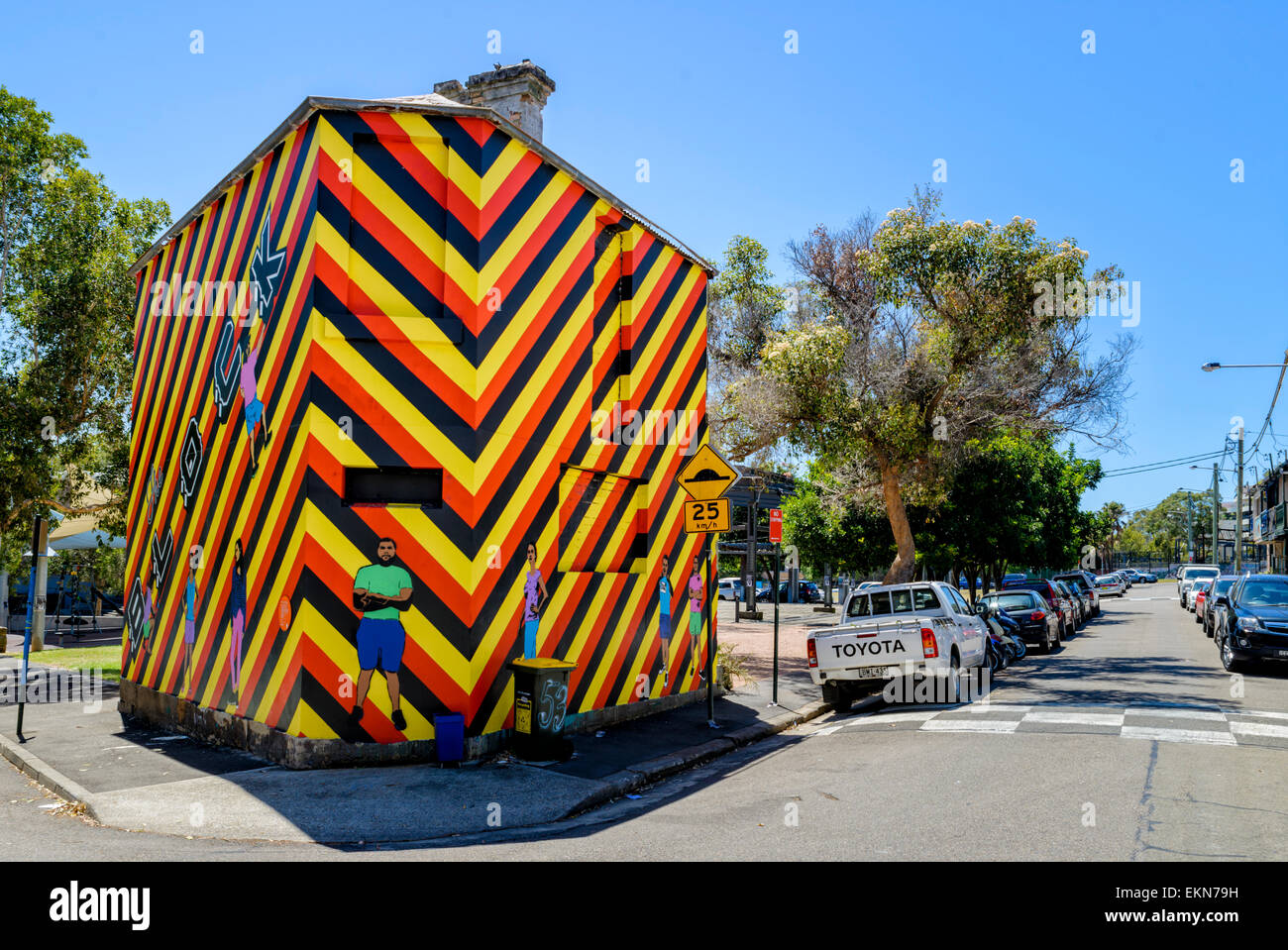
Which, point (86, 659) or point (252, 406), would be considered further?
point (86, 659)

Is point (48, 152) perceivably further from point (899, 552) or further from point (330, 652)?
point (899, 552)

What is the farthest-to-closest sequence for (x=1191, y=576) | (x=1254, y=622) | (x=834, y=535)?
(x=1191, y=576)
(x=834, y=535)
(x=1254, y=622)

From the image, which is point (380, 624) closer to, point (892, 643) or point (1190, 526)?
point (892, 643)

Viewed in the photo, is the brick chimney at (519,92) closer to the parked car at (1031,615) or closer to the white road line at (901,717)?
the white road line at (901,717)

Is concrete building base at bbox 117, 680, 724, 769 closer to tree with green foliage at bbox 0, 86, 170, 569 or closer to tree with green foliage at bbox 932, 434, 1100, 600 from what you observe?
tree with green foliage at bbox 0, 86, 170, 569

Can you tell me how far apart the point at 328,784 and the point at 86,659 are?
14620mm

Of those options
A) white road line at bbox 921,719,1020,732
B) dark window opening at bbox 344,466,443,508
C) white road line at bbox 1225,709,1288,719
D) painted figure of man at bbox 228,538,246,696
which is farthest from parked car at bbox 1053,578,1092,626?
painted figure of man at bbox 228,538,246,696

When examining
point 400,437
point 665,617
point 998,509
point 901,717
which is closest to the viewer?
point 400,437

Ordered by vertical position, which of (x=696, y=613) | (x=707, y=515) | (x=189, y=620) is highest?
(x=707, y=515)

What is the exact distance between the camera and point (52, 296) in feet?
64.1

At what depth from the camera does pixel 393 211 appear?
9.59 m

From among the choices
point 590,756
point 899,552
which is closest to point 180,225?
point 590,756

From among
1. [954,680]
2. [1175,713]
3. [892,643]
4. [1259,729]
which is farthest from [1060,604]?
[1259,729]

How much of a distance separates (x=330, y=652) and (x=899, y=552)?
48.1 ft
